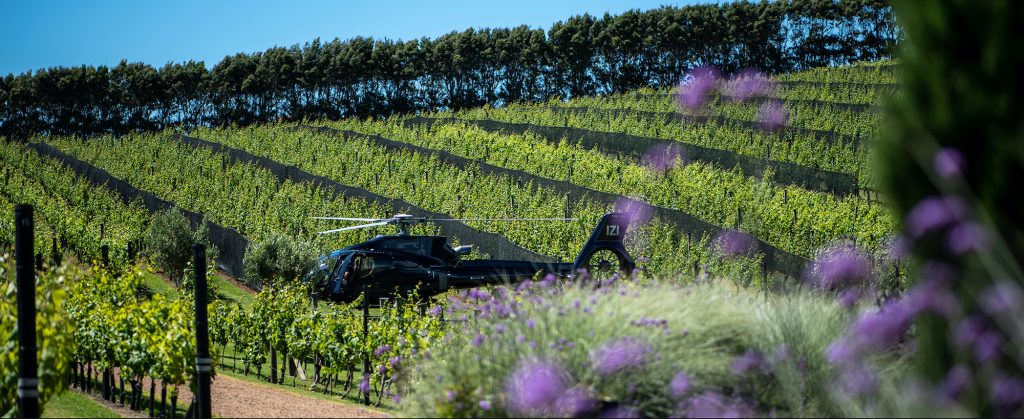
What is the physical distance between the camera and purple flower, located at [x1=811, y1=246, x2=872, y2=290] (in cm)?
1909

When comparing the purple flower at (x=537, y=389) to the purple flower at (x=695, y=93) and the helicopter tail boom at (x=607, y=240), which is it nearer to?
the helicopter tail boom at (x=607, y=240)

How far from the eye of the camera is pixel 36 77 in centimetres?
7244

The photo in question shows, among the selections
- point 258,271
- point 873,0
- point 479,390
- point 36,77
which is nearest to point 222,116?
point 36,77

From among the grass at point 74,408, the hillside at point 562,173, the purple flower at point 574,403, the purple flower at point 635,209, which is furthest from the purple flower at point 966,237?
the purple flower at point 635,209

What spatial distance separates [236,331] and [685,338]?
39.0 feet

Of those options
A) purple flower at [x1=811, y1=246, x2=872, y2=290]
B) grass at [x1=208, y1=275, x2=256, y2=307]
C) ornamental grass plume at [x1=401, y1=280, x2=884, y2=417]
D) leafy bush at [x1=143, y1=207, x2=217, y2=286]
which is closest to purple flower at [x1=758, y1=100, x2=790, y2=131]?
purple flower at [x1=811, y1=246, x2=872, y2=290]

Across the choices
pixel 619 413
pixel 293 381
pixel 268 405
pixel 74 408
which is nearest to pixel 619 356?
pixel 619 413

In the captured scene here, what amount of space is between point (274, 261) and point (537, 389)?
20.6 meters

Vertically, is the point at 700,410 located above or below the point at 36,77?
below

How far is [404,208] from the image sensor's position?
1186 inches

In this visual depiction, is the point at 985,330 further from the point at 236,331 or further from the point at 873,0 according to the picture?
the point at 873,0

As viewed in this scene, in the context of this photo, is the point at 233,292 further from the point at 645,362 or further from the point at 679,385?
the point at 679,385

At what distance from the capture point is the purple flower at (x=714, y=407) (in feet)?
21.6

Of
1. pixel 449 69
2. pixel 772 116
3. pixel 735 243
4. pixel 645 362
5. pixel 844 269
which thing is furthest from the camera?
pixel 449 69
